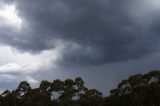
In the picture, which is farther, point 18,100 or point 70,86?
point 18,100

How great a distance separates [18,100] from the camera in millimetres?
73875

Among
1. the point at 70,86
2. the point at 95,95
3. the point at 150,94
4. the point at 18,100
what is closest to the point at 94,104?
the point at 95,95

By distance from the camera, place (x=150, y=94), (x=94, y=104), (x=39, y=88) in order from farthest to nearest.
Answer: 1. (x=39, y=88)
2. (x=94, y=104)
3. (x=150, y=94)

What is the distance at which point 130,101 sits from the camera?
60.9 meters

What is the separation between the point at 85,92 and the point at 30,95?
1237 centimetres

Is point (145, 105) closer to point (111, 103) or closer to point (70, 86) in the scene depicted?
point (111, 103)

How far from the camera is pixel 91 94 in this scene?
6656 centimetres

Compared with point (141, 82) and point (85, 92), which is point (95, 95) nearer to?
point (85, 92)

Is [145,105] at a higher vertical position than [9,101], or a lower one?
lower

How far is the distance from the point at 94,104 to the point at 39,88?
12.9m

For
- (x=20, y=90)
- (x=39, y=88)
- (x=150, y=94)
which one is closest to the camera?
(x=150, y=94)

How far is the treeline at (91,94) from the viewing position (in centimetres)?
6059

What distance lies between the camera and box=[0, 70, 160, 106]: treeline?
60.6 metres

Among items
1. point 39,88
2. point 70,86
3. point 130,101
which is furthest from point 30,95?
point 130,101
